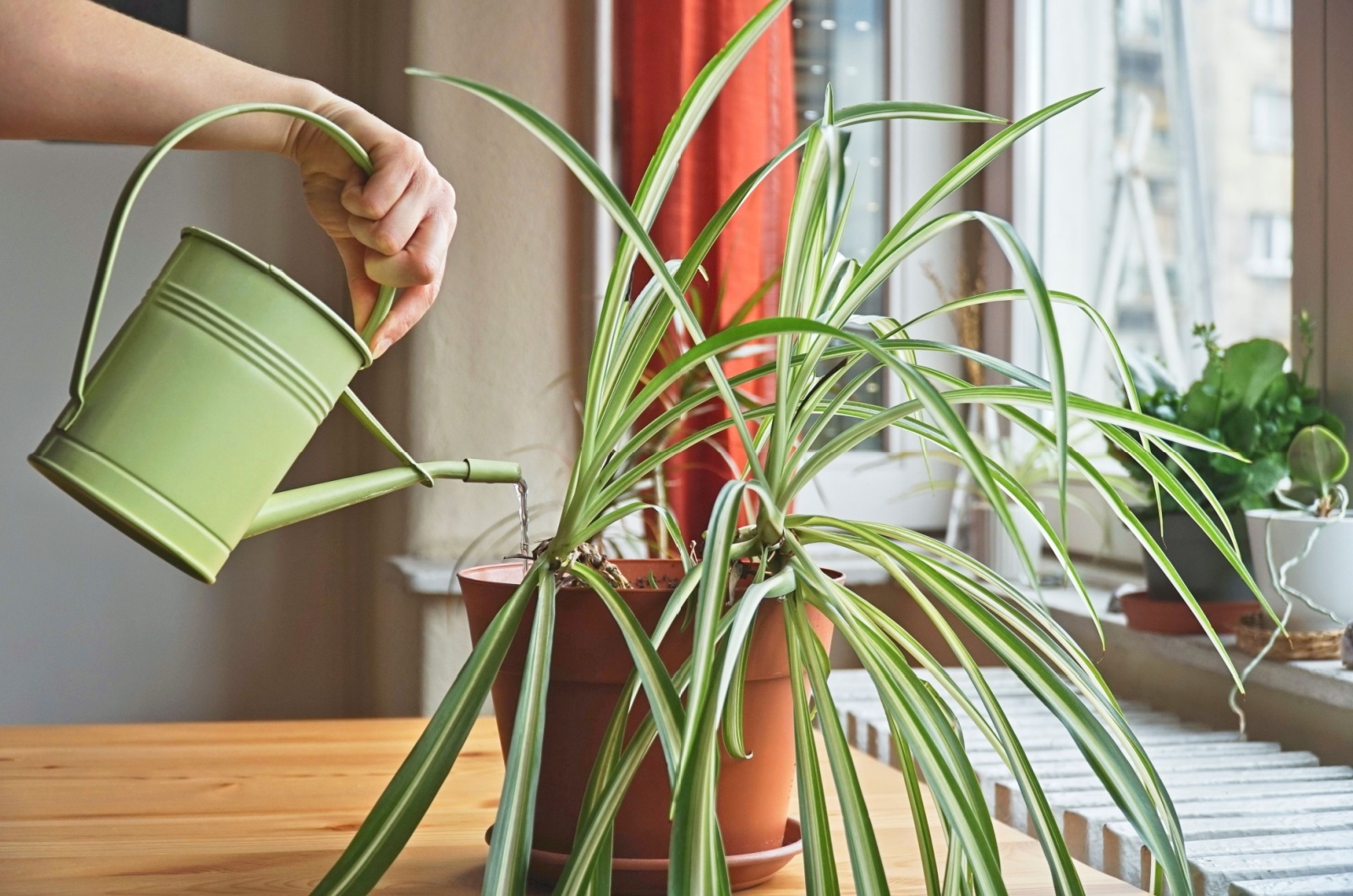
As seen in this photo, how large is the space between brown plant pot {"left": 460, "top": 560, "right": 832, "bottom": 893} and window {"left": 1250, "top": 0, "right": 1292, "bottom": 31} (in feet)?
5.11

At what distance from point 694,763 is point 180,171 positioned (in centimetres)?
219

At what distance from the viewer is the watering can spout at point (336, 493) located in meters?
0.50

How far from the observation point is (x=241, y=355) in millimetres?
450

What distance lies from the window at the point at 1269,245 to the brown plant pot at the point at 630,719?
1.47 meters

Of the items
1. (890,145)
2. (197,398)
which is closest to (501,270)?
(890,145)

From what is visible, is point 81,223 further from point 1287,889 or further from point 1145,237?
point 1287,889

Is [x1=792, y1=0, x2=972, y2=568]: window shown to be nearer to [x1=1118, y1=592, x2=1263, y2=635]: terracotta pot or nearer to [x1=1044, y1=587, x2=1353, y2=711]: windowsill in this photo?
[x1=1044, y1=587, x2=1353, y2=711]: windowsill

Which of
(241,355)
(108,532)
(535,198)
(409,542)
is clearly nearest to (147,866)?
(241,355)

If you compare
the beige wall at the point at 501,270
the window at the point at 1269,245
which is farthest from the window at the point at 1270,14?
the beige wall at the point at 501,270

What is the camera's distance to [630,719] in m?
0.58

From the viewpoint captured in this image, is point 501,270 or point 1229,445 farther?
point 501,270

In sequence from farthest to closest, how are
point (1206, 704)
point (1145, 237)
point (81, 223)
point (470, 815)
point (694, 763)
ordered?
point (81, 223) → point (1145, 237) → point (1206, 704) → point (470, 815) → point (694, 763)

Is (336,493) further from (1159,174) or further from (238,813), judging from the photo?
(1159,174)

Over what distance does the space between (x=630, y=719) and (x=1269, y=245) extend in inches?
62.1
